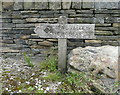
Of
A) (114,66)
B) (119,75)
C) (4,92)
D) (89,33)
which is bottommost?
(4,92)

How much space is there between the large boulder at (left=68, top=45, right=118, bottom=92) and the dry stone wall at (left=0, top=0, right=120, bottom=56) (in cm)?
77

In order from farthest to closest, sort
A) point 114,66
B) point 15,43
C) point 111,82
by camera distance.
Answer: point 15,43 < point 114,66 < point 111,82

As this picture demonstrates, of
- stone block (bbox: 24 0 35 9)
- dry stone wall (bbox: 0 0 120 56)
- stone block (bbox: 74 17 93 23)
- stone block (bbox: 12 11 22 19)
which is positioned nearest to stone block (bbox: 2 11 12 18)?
dry stone wall (bbox: 0 0 120 56)

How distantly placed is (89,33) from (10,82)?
187 centimetres

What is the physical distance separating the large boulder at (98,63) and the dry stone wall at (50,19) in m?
0.77

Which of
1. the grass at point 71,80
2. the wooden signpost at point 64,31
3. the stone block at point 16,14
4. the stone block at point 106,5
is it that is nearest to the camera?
the grass at point 71,80

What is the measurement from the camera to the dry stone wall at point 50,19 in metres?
3.60

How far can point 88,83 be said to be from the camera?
96.7 inches

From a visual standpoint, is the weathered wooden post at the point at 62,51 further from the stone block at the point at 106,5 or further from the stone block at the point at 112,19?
the stone block at the point at 112,19

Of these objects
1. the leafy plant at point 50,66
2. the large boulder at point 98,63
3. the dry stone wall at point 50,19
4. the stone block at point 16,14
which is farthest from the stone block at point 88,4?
the stone block at point 16,14

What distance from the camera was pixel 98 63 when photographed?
2.68 m

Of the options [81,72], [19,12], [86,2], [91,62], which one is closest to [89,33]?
[91,62]

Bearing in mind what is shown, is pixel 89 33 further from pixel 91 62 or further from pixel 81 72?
pixel 81 72

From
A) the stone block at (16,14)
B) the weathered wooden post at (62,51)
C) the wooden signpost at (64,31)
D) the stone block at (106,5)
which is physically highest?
the stone block at (106,5)
